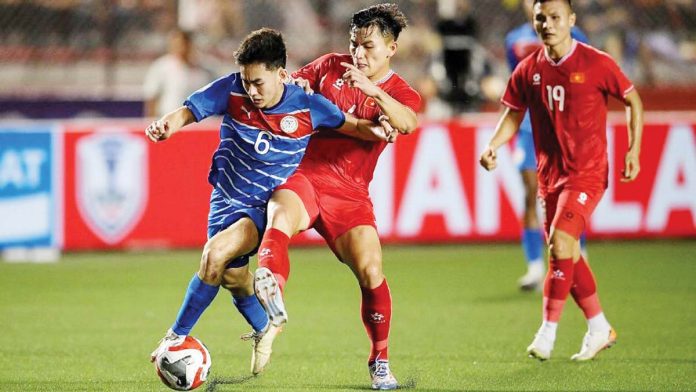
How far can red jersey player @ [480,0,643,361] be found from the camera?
7.29 metres

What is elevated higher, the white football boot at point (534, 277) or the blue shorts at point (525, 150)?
the blue shorts at point (525, 150)

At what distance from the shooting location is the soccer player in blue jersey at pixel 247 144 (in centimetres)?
641

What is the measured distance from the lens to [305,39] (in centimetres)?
1520

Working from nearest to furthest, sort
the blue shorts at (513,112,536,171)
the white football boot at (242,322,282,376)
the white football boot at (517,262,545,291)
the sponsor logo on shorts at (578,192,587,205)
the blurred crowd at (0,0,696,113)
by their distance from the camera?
the white football boot at (242,322,282,376), the sponsor logo on shorts at (578,192,587,205), the blue shorts at (513,112,536,171), the white football boot at (517,262,545,291), the blurred crowd at (0,0,696,113)

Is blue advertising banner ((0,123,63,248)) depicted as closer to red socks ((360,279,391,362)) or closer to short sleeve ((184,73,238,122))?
short sleeve ((184,73,238,122))

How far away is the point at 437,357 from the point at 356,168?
137 cm

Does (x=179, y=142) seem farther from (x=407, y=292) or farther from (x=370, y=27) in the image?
(x=370, y=27)

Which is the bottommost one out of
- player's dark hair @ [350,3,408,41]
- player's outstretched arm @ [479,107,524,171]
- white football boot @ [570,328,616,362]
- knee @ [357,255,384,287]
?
white football boot @ [570,328,616,362]

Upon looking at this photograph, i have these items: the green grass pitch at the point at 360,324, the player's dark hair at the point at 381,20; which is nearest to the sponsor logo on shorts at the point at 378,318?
the green grass pitch at the point at 360,324

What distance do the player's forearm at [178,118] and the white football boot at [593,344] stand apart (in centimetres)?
268

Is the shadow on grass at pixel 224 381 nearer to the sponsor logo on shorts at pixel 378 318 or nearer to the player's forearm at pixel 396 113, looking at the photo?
the sponsor logo on shorts at pixel 378 318

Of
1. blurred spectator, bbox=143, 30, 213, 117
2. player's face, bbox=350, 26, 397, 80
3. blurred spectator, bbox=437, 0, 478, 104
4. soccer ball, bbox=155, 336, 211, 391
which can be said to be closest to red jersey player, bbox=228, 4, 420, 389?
player's face, bbox=350, 26, 397, 80

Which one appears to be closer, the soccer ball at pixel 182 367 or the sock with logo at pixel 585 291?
the soccer ball at pixel 182 367

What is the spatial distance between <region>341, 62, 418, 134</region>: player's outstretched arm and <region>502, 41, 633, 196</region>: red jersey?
3.89ft
